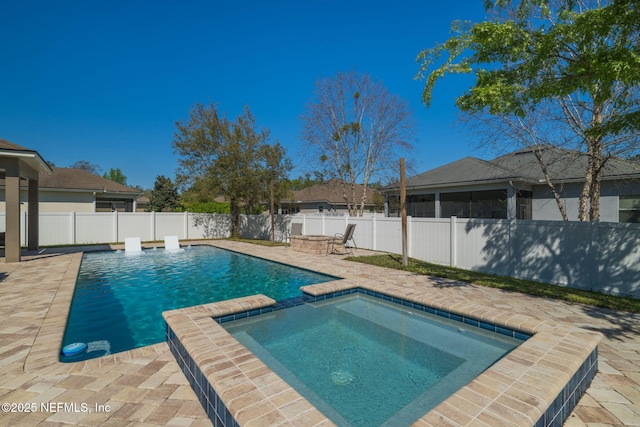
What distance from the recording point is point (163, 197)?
37.5 meters

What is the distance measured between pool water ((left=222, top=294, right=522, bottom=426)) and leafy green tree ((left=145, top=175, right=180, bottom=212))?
121 feet

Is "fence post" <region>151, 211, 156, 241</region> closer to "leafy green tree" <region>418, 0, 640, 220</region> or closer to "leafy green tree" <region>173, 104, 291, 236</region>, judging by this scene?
"leafy green tree" <region>173, 104, 291, 236</region>

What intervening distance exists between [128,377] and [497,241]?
8807 mm

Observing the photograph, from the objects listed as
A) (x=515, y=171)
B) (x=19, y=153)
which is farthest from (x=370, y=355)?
(x=515, y=171)

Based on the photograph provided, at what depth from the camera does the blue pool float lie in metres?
3.89

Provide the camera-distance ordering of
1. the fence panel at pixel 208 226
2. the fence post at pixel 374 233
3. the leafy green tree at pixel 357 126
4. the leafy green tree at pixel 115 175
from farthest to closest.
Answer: the leafy green tree at pixel 115 175 → the fence panel at pixel 208 226 → the leafy green tree at pixel 357 126 → the fence post at pixel 374 233

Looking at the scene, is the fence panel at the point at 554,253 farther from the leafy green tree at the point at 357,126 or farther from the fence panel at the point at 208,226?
the fence panel at the point at 208,226

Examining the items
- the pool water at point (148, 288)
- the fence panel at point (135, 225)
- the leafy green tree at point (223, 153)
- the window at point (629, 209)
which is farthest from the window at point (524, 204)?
Result: the fence panel at point (135, 225)

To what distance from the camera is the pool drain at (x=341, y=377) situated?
329 cm

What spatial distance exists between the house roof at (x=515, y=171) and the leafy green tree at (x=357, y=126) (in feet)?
8.32

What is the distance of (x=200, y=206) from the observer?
75.7 ft

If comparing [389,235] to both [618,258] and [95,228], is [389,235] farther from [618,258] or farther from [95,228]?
[95,228]

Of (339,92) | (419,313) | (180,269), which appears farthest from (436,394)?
(339,92)

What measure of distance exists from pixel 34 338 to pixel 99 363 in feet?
4.96
